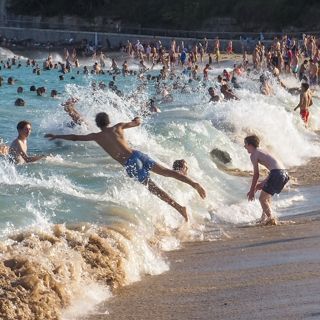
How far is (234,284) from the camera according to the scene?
743cm

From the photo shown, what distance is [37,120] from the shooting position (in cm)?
2278

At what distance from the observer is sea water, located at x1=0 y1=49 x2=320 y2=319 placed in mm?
7094

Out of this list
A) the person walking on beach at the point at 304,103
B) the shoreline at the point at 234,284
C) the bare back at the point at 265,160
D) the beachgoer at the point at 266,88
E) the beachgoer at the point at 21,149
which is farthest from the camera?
the beachgoer at the point at 266,88

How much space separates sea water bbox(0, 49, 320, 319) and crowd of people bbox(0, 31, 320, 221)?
476 millimetres

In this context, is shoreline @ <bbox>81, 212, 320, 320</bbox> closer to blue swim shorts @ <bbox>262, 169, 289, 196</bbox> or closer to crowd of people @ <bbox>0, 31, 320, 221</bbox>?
blue swim shorts @ <bbox>262, 169, 289, 196</bbox>

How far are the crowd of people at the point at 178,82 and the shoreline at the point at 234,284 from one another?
133 cm

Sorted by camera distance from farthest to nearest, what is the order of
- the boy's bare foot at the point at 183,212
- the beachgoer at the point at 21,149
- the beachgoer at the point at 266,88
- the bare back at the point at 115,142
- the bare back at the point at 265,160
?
the beachgoer at the point at 266,88, the beachgoer at the point at 21,149, the bare back at the point at 115,142, the bare back at the point at 265,160, the boy's bare foot at the point at 183,212

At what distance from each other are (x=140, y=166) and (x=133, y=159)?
0.43ft

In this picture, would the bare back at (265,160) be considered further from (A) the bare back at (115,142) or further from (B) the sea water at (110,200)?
(A) the bare back at (115,142)

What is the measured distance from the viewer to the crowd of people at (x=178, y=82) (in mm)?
10602

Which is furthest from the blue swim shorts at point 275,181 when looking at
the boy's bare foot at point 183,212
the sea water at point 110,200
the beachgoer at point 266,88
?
the beachgoer at point 266,88

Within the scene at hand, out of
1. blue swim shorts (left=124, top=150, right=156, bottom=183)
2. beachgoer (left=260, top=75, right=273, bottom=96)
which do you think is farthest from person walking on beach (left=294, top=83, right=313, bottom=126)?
blue swim shorts (left=124, top=150, right=156, bottom=183)

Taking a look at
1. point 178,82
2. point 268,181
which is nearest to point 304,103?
point 268,181

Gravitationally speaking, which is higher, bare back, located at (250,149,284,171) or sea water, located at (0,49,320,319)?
bare back, located at (250,149,284,171)
